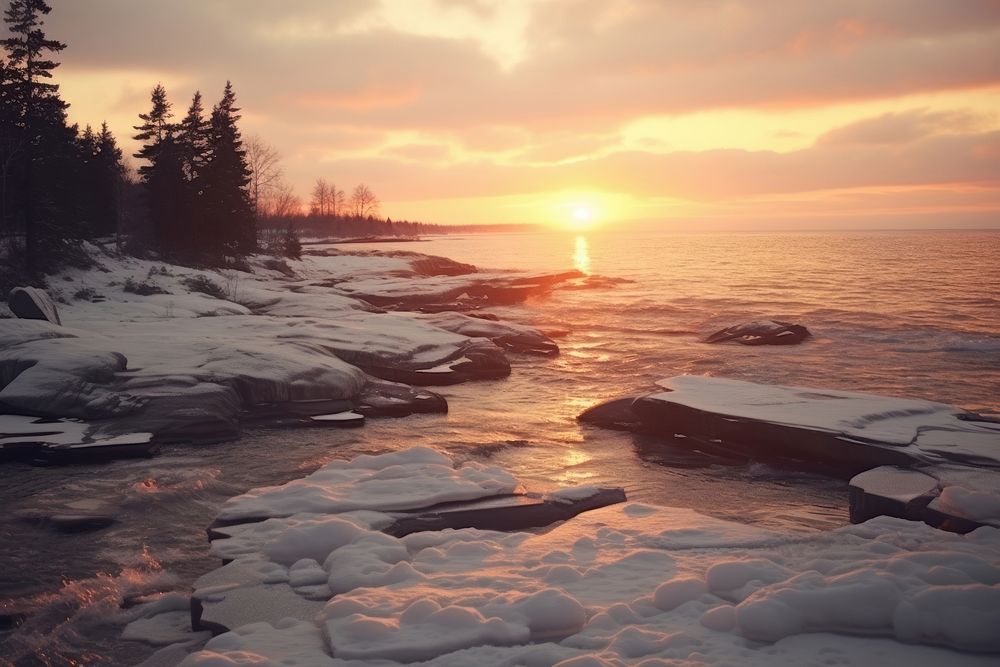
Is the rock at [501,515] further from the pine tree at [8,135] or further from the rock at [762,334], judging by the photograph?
the pine tree at [8,135]

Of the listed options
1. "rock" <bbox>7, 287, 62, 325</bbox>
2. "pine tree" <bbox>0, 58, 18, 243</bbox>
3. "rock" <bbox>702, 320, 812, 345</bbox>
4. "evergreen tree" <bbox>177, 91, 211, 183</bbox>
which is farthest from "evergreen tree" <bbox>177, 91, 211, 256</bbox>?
"rock" <bbox>702, 320, 812, 345</bbox>

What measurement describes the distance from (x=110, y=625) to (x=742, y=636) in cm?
413

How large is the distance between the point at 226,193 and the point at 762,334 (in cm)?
3318

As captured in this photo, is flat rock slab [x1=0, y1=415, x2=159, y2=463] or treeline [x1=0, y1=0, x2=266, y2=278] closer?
flat rock slab [x1=0, y1=415, x2=159, y2=463]

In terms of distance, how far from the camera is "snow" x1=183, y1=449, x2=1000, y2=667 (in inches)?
154

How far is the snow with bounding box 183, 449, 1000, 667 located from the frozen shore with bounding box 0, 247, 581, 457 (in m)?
4.66

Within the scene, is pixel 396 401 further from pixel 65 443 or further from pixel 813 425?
pixel 813 425

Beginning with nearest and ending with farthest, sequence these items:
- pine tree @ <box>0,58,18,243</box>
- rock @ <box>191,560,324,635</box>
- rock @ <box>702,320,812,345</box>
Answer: rock @ <box>191,560,324,635</box>
rock @ <box>702,320,812,345</box>
pine tree @ <box>0,58,18,243</box>

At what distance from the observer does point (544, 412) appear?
12.4m

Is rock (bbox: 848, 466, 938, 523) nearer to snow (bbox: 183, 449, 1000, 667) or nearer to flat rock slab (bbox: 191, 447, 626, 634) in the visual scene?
snow (bbox: 183, 449, 1000, 667)

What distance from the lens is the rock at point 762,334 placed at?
21203 millimetres

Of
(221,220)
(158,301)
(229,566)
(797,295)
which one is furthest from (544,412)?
(221,220)

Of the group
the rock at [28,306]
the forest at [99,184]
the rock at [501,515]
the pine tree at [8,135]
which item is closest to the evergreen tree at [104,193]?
the forest at [99,184]

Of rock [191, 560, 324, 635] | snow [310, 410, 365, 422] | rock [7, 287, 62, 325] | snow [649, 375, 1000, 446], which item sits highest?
rock [7, 287, 62, 325]
